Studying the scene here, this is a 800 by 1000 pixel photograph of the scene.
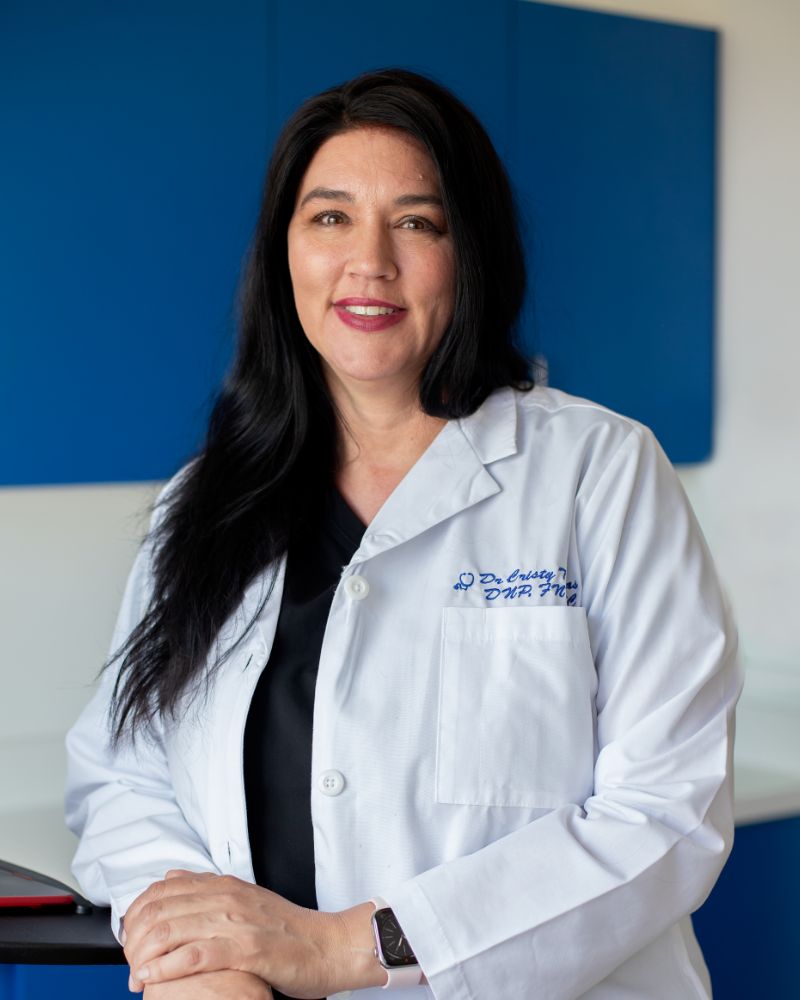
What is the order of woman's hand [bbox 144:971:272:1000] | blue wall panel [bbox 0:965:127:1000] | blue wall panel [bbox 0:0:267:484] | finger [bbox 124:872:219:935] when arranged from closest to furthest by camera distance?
woman's hand [bbox 144:971:272:1000] < finger [bbox 124:872:219:935] < blue wall panel [bbox 0:965:127:1000] < blue wall panel [bbox 0:0:267:484]

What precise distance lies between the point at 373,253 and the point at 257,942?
75 centimetres

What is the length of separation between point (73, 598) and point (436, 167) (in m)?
1.36

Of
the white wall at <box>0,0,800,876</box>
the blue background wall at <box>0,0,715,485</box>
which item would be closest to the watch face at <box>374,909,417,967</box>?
the blue background wall at <box>0,0,715,485</box>

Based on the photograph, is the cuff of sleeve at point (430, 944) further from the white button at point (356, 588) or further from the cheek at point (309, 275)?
the cheek at point (309, 275)

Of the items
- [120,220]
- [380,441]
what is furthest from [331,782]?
[120,220]

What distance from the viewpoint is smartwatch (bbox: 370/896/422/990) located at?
1.30 metres

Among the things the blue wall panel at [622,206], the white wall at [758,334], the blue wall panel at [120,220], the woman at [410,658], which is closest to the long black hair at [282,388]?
the woman at [410,658]

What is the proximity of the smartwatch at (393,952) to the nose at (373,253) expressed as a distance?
691 mm

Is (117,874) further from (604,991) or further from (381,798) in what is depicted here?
(604,991)

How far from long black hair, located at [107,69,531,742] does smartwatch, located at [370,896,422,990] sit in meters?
0.37

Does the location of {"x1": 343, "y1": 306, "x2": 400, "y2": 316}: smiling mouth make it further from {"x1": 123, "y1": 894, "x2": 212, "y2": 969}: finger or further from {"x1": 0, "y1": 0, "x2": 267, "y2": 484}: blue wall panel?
{"x1": 0, "y1": 0, "x2": 267, "y2": 484}: blue wall panel

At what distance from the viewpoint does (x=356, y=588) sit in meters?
1.45

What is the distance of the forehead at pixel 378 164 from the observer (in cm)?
150

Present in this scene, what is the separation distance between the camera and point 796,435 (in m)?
2.88
